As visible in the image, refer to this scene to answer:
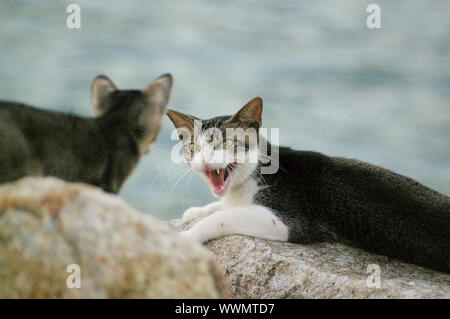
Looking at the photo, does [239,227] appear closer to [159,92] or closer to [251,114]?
[251,114]

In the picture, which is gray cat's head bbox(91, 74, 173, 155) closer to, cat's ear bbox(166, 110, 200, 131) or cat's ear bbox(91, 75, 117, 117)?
cat's ear bbox(91, 75, 117, 117)

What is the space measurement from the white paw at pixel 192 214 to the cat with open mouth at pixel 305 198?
0.21m

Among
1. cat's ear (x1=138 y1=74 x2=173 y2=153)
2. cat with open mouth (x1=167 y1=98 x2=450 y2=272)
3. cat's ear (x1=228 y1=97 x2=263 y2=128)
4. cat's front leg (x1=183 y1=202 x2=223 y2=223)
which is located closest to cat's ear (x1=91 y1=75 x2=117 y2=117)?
cat's ear (x1=138 y1=74 x2=173 y2=153)

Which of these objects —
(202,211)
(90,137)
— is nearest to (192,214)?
(202,211)

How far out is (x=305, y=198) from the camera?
4.10m

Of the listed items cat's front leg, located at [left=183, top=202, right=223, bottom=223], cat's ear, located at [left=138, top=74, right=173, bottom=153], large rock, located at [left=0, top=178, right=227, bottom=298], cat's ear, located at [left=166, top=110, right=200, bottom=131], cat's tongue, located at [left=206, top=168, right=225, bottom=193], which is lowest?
cat's front leg, located at [left=183, top=202, right=223, bottom=223]

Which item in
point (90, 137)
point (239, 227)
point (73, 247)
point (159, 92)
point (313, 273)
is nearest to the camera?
point (73, 247)

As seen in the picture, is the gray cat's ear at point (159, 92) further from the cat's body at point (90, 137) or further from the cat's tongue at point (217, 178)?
the cat's tongue at point (217, 178)

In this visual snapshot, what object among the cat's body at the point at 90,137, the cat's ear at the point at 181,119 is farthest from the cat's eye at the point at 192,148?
the cat's body at the point at 90,137

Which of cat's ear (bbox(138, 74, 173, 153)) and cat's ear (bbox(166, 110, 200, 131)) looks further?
cat's ear (bbox(166, 110, 200, 131))

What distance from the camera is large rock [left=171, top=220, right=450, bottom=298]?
3133 millimetres

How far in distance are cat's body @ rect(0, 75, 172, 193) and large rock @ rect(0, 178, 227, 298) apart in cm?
13

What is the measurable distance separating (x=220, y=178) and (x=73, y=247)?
1.94 metres

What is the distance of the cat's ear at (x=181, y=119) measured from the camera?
405 cm
